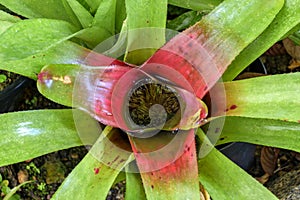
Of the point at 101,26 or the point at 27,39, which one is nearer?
the point at 27,39

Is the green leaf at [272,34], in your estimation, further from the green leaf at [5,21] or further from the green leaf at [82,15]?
the green leaf at [5,21]

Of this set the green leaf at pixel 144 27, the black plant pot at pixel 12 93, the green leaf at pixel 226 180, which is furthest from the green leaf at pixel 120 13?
the black plant pot at pixel 12 93

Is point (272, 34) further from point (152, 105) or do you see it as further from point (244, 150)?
point (244, 150)

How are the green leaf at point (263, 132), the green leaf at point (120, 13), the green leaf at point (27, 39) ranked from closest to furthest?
the green leaf at point (27, 39), the green leaf at point (263, 132), the green leaf at point (120, 13)

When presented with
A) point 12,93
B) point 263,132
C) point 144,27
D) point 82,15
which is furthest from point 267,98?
point 12,93

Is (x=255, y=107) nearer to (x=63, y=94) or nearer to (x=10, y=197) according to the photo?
(x=63, y=94)

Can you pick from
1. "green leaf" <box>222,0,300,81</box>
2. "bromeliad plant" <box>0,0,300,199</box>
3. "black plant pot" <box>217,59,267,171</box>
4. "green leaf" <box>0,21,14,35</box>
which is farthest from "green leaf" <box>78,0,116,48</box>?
"black plant pot" <box>217,59,267,171</box>

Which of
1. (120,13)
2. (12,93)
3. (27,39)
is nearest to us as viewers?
(27,39)
